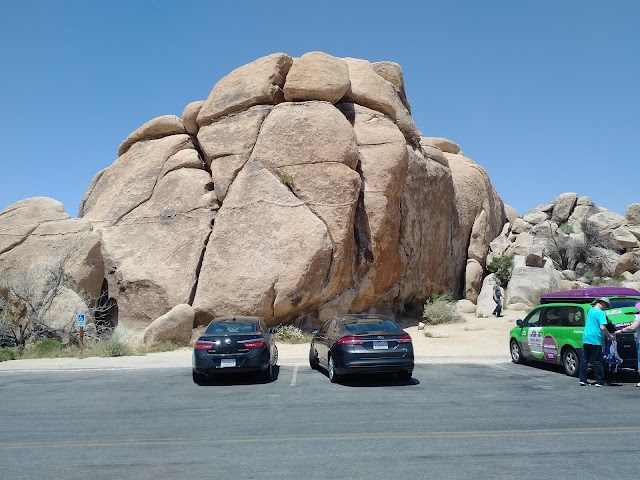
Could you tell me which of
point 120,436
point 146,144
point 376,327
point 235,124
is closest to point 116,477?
point 120,436

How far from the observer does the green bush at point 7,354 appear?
1695 cm

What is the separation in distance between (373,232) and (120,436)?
15.9 meters

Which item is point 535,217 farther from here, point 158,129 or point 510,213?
point 158,129

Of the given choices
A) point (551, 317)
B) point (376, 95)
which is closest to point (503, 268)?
point (376, 95)

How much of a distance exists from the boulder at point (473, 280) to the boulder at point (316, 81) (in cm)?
1251

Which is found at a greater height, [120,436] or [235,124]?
[235,124]

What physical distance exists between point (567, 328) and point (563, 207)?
33.2 meters

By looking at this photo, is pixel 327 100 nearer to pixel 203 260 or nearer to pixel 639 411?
pixel 203 260

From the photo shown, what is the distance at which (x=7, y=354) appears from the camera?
56.3ft

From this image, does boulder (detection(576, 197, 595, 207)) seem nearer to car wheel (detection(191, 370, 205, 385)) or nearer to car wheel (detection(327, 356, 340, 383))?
car wheel (detection(327, 356, 340, 383))

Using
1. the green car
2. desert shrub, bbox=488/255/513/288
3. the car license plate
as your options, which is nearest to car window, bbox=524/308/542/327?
the green car

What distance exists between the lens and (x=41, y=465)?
20.7 feet

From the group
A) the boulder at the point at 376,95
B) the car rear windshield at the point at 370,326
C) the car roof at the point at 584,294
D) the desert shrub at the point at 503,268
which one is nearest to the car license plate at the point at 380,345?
the car rear windshield at the point at 370,326

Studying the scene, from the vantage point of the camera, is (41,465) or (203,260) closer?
(41,465)
